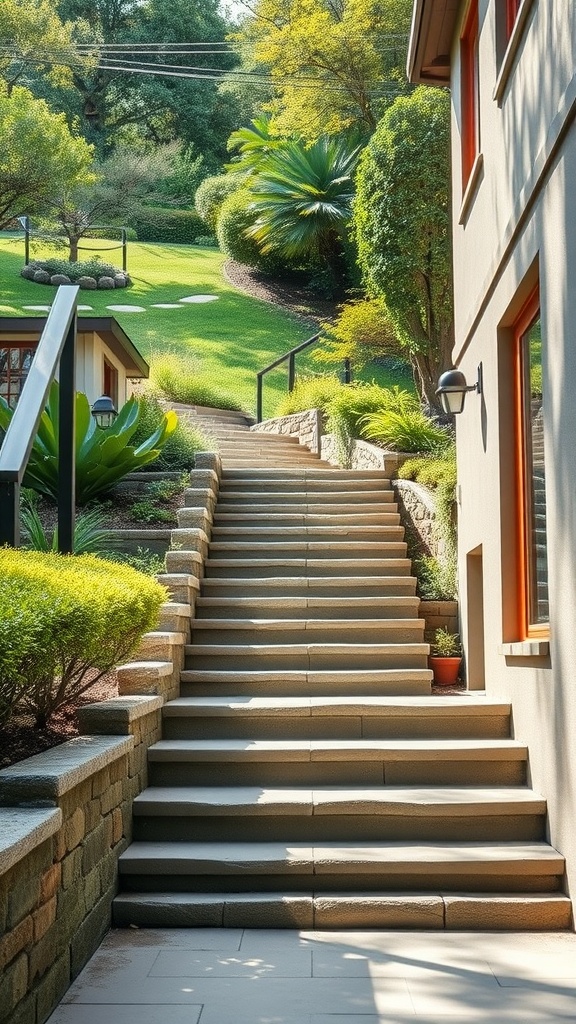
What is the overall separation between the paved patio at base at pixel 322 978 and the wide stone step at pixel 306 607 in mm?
3311

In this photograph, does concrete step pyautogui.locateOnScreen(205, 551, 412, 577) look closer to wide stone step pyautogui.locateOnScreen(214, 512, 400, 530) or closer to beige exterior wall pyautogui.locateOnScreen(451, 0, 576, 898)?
beige exterior wall pyautogui.locateOnScreen(451, 0, 576, 898)

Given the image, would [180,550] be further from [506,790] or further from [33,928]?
[33,928]

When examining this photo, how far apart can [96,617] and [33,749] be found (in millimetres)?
649

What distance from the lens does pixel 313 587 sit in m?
7.95

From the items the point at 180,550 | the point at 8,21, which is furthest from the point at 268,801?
the point at 8,21

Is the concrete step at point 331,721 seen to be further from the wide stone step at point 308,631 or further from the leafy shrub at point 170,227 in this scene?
the leafy shrub at point 170,227

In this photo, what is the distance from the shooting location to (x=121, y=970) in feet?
13.0

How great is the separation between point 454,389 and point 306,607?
77.2 inches

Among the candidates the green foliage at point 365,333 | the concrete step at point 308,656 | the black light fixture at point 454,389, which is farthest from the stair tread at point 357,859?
the green foliage at point 365,333

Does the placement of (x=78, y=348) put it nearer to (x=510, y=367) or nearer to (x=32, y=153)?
(x=510, y=367)

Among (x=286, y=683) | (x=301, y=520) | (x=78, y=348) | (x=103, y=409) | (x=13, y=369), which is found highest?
(x=78, y=348)

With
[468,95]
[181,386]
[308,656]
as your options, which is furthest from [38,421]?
[181,386]

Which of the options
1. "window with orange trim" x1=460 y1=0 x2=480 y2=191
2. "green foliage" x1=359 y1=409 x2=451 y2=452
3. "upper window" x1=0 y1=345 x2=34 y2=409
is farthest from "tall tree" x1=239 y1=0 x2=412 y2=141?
"window with orange trim" x1=460 y1=0 x2=480 y2=191

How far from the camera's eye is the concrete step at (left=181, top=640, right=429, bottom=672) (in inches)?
274
